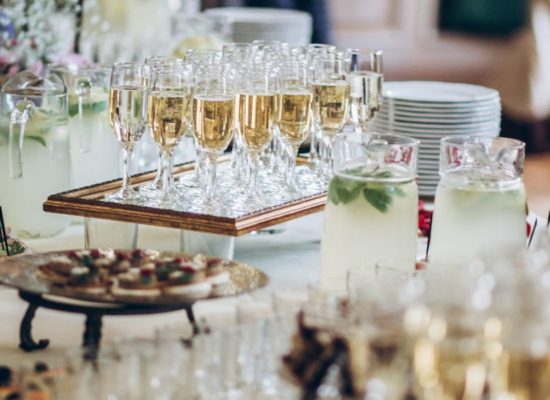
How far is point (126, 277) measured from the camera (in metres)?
1.60

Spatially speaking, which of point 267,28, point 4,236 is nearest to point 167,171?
point 4,236

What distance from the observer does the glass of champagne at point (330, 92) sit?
2246 millimetres

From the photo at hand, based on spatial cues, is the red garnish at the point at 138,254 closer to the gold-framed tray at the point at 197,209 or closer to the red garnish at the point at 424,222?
the gold-framed tray at the point at 197,209

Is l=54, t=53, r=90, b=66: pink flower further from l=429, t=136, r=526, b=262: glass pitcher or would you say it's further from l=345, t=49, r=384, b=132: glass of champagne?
l=429, t=136, r=526, b=262: glass pitcher

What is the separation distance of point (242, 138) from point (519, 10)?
610 cm

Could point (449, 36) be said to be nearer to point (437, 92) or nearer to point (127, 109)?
point (437, 92)

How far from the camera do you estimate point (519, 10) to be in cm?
784

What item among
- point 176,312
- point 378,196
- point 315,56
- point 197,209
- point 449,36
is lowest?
point 449,36

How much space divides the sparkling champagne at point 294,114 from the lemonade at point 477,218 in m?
0.46

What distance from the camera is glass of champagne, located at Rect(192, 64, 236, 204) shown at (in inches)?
79.7

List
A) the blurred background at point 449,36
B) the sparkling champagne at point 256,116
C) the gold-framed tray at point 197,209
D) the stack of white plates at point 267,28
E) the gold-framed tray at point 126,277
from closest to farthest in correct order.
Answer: the gold-framed tray at point 126,277 < the gold-framed tray at point 197,209 < the sparkling champagne at point 256,116 < the stack of white plates at point 267,28 < the blurred background at point 449,36

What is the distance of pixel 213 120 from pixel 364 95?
46 centimetres

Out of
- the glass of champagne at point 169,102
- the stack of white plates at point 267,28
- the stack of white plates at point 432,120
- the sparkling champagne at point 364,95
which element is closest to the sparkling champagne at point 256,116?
the glass of champagne at point 169,102

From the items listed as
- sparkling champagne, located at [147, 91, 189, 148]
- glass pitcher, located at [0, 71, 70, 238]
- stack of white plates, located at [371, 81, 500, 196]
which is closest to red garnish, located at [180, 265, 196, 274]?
sparkling champagne, located at [147, 91, 189, 148]
